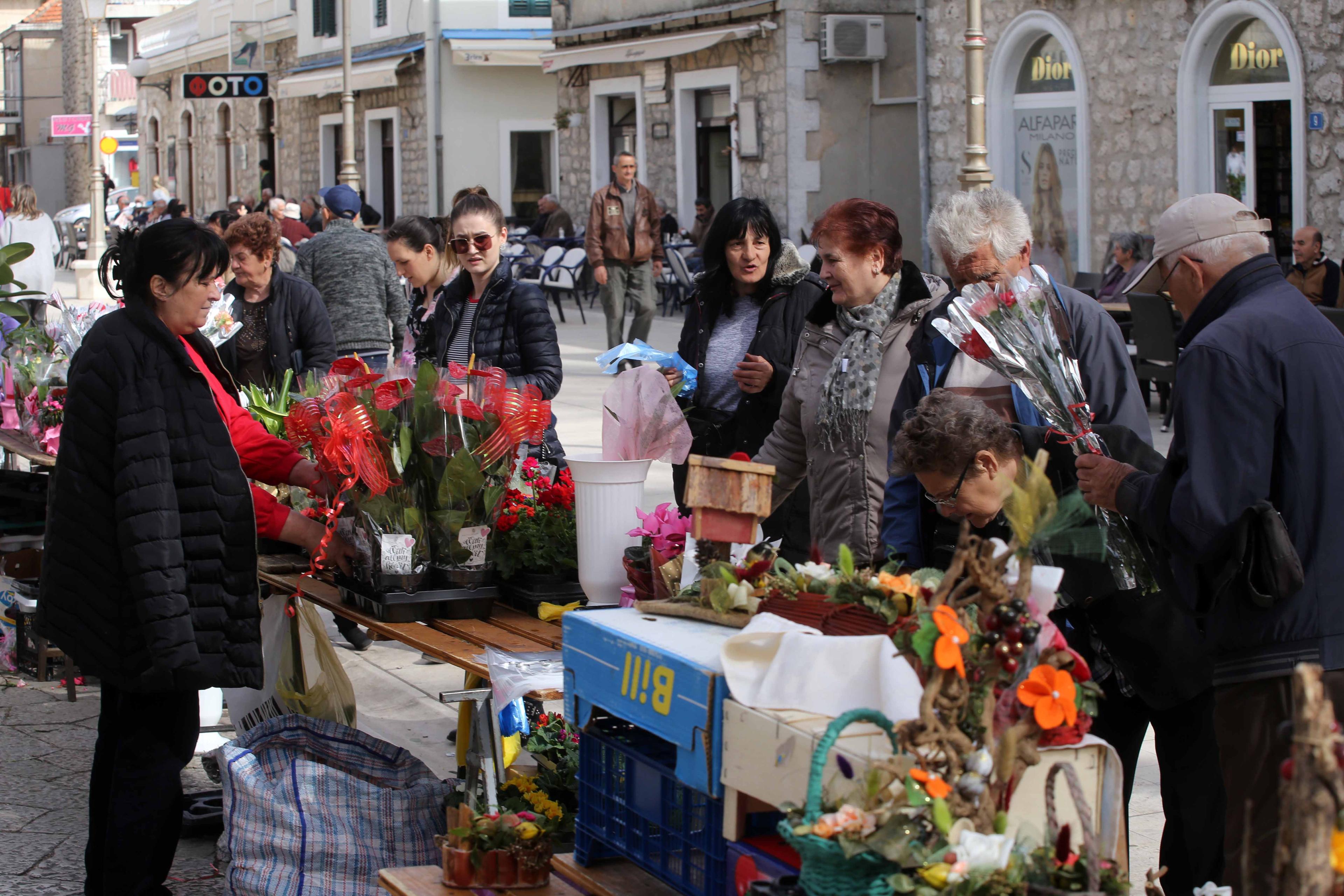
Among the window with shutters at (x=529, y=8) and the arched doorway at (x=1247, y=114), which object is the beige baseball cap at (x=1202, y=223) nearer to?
the arched doorway at (x=1247, y=114)

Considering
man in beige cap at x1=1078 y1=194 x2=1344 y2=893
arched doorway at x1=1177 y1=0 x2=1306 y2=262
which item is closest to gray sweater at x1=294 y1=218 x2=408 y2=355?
man in beige cap at x1=1078 y1=194 x2=1344 y2=893

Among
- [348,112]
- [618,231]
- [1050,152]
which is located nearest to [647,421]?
[618,231]

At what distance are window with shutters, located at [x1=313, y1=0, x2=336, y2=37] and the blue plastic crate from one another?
2857cm

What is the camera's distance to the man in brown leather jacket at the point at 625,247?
1305 cm

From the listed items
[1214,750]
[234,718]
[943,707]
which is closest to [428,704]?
[234,718]

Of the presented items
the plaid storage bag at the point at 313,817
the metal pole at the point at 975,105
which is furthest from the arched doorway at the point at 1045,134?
the plaid storage bag at the point at 313,817

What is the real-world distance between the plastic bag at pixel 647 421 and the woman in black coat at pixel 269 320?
2896 millimetres

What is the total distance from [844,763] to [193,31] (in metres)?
37.9

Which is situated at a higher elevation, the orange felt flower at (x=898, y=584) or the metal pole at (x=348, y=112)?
the metal pole at (x=348, y=112)

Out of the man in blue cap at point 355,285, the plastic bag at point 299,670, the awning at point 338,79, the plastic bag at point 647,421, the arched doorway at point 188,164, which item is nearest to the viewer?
the plastic bag at point 647,421

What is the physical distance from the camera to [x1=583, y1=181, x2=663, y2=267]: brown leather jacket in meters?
13.0

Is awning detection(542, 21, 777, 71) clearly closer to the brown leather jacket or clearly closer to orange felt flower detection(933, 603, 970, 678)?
the brown leather jacket

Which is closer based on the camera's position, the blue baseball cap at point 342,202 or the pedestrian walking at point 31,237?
the blue baseball cap at point 342,202

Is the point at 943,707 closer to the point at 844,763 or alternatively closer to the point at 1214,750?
the point at 844,763
